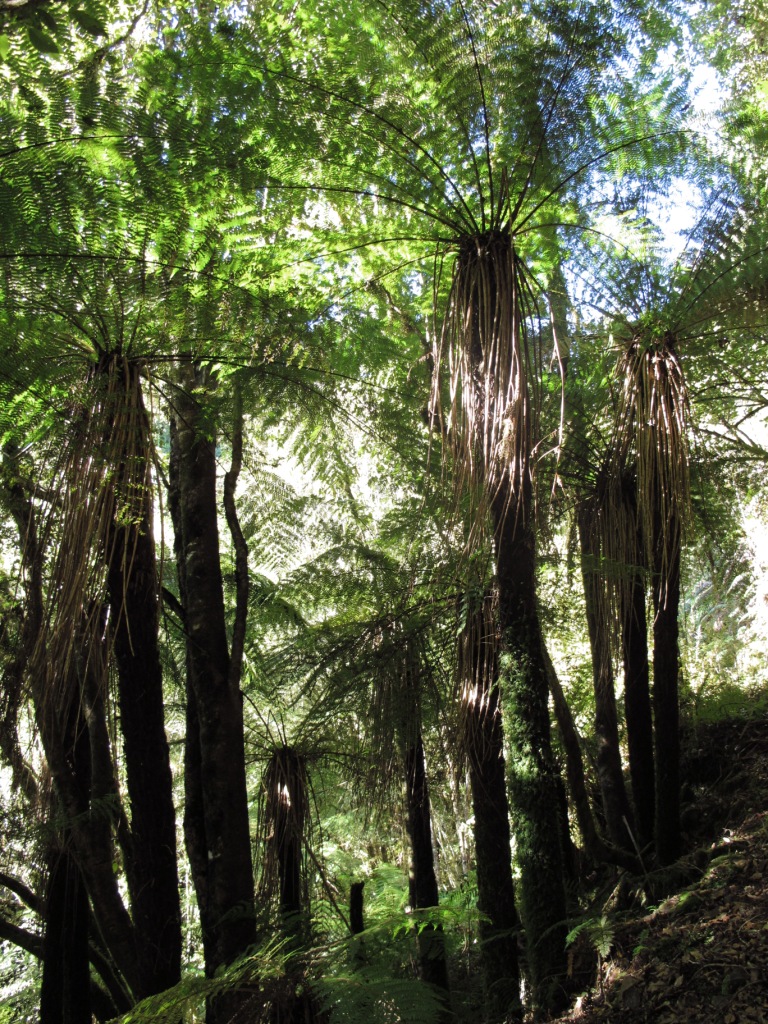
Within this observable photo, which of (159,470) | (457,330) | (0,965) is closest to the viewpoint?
(457,330)

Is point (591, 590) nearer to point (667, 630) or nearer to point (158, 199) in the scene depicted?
point (667, 630)

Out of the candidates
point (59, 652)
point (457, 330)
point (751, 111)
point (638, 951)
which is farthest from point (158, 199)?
point (638, 951)

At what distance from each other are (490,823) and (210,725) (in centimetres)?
149

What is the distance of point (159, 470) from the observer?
3.09 m

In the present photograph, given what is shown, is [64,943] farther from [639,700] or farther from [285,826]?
[639,700]

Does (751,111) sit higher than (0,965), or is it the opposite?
(751,111)

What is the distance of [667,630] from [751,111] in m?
2.57

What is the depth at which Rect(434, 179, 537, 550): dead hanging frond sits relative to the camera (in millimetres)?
2703

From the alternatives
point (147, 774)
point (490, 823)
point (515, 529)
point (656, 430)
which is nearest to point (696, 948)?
point (490, 823)

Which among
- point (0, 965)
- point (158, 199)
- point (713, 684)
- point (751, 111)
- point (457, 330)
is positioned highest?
point (751, 111)

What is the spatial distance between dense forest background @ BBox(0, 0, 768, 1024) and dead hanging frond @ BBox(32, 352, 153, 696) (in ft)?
0.06

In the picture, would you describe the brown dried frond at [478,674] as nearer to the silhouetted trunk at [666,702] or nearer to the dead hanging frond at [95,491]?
the silhouetted trunk at [666,702]

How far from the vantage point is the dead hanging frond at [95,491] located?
2.75 m

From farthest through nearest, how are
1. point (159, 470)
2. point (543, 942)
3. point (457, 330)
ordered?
1. point (159, 470)
2. point (457, 330)
3. point (543, 942)
